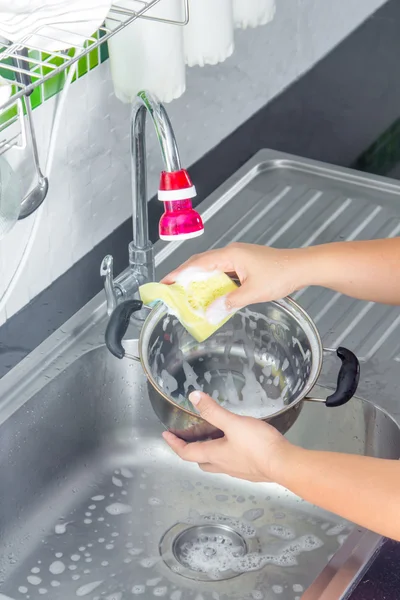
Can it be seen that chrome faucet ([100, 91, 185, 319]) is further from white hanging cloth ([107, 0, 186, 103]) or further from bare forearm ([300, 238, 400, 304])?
bare forearm ([300, 238, 400, 304])

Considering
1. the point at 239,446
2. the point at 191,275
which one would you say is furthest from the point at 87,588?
the point at 191,275

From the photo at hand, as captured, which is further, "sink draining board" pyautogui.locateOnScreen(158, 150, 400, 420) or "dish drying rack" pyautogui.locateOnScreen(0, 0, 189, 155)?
"sink draining board" pyautogui.locateOnScreen(158, 150, 400, 420)

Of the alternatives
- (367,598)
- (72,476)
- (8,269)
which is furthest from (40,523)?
(367,598)

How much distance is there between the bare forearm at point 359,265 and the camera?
1298 mm

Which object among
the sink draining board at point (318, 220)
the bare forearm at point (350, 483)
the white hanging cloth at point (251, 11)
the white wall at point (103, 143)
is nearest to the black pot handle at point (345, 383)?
the bare forearm at point (350, 483)

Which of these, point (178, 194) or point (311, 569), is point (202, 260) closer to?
point (178, 194)

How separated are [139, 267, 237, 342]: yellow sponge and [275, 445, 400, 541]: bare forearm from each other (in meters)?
0.24

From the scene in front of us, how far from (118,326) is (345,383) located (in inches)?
11.5

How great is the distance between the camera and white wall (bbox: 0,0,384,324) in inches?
55.1

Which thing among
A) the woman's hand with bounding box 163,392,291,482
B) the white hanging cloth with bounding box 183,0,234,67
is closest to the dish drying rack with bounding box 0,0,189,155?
the white hanging cloth with bounding box 183,0,234,67

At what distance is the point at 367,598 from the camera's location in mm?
1063

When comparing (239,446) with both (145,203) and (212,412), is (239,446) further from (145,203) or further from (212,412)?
(145,203)

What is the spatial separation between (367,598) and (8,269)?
0.63 meters

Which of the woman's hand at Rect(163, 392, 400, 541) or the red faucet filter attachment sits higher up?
the red faucet filter attachment
